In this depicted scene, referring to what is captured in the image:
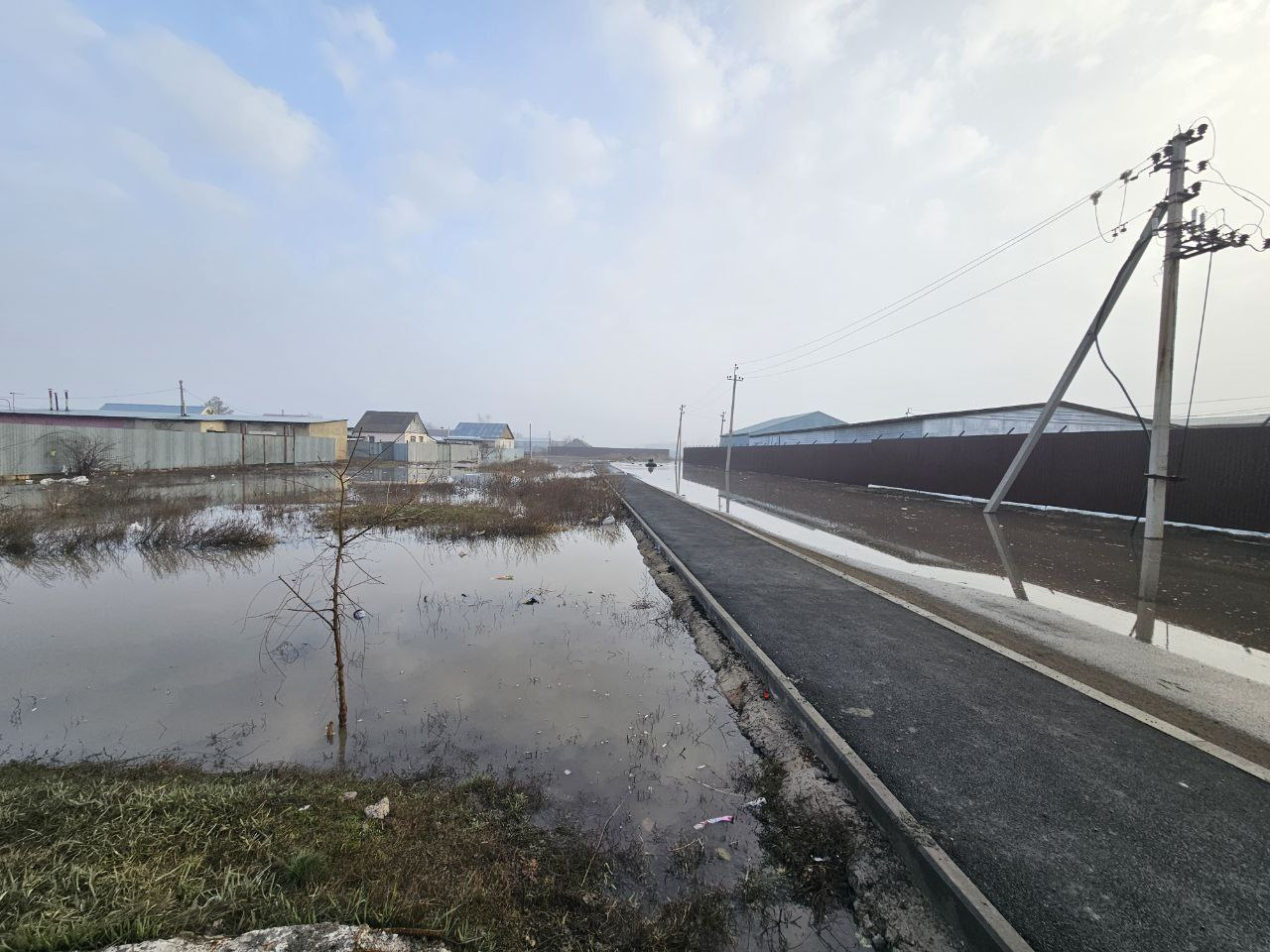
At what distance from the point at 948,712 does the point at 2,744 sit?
6186 mm

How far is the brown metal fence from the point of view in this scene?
34.7 ft

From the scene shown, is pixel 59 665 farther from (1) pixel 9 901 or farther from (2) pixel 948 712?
(2) pixel 948 712

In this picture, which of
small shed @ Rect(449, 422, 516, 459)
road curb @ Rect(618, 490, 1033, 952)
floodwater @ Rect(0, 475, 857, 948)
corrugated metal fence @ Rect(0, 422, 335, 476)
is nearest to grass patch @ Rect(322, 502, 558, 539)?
floodwater @ Rect(0, 475, 857, 948)

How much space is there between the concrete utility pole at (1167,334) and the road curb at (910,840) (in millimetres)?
10422

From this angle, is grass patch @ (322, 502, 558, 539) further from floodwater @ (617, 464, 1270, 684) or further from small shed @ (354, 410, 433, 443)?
small shed @ (354, 410, 433, 443)

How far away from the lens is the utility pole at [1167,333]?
9.66 m

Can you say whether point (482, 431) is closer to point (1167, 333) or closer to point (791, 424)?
point (791, 424)

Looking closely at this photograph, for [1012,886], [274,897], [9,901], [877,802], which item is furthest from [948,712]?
[9,901]

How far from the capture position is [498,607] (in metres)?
6.50

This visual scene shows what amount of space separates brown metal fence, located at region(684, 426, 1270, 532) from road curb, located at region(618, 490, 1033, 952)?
40.8 feet

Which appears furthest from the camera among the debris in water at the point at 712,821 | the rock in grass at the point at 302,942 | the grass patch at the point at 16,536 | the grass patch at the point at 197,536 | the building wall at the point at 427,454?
the building wall at the point at 427,454

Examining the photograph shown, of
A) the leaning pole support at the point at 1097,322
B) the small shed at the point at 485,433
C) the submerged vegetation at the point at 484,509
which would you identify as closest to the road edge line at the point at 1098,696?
the submerged vegetation at the point at 484,509

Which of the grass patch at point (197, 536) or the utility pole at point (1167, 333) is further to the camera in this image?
the utility pole at point (1167, 333)

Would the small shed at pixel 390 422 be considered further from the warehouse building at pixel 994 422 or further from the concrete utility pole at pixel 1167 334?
the concrete utility pole at pixel 1167 334
